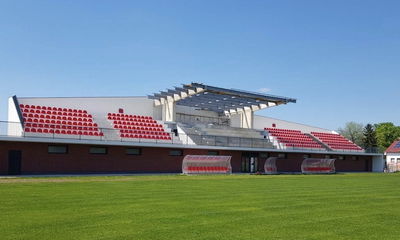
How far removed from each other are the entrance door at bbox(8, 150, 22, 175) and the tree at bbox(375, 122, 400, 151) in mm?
95432

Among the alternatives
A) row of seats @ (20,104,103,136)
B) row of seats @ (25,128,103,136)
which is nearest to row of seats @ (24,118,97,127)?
row of seats @ (20,104,103,136)

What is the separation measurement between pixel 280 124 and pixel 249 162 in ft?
48.7

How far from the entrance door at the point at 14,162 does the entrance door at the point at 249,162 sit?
21.7m

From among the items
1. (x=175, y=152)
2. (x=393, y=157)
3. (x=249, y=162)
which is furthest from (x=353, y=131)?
(x=175, y=152)

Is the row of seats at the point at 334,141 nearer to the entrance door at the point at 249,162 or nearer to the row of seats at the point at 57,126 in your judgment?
the entrance door at the point at 249,162

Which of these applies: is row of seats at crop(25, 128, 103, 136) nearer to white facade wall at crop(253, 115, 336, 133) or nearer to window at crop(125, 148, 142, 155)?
window at crop(125, 148, 142, 155)

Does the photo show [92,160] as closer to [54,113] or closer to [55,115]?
[55,115]

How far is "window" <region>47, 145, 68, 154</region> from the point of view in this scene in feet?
101

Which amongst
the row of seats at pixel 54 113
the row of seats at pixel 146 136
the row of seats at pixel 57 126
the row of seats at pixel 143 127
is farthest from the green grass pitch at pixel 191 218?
the row of seats at pixel 143 127

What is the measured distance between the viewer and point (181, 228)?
8.20 metres

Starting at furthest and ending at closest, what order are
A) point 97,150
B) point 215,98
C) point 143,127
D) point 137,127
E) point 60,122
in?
point 215,98 → point 143,127 → point 137,127 → point 60,122 → point 97,150

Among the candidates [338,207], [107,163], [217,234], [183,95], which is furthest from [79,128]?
[217,234]

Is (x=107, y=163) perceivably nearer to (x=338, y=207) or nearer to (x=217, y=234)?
(x=338, y=207)

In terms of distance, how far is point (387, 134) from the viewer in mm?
108062
